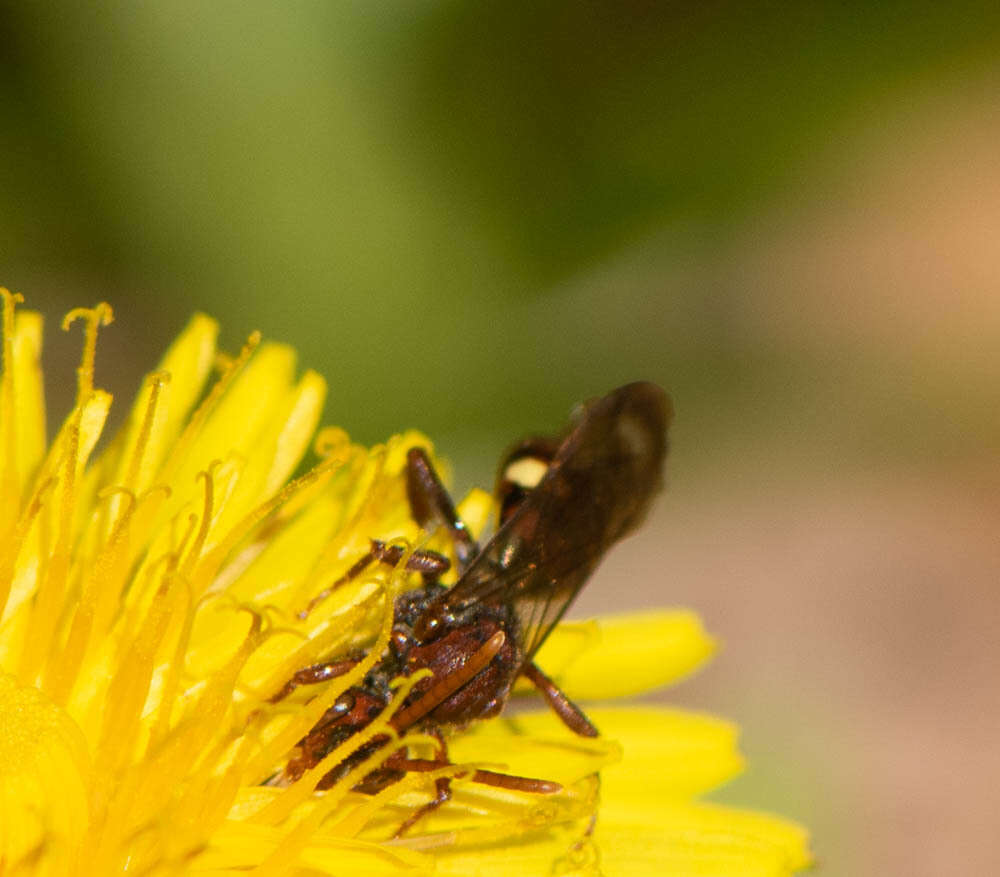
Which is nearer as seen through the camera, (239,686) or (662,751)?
(239,686)

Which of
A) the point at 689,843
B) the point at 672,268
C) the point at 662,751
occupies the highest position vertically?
the point at 672,268

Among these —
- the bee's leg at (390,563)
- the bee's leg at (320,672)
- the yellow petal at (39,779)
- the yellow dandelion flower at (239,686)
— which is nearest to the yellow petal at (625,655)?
the yellow dandelion flower at (239,686)

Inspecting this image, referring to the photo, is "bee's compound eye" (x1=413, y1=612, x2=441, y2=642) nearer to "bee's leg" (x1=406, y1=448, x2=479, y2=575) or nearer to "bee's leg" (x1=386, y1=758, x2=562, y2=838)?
"bee's leg" (x1=386, y1=758, x2=562, y2=838)

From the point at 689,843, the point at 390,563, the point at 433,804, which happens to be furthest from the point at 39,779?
the point at 689,843

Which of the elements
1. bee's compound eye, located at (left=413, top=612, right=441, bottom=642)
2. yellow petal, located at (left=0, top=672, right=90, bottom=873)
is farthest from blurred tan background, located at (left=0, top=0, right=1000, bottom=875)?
yellow petal, located at (left=0, top=672, right=90, bottom=873)

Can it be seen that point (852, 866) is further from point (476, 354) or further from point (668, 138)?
point (668, 138)

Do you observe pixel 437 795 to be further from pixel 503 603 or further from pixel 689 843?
pixel 689 843

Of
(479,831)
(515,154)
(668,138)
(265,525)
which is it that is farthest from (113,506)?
(668,138)
